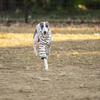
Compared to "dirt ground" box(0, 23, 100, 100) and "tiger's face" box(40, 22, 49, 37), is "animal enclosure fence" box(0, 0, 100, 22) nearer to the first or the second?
"dirt ground" box(0, 23, 100, 100)

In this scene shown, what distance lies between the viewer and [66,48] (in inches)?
285

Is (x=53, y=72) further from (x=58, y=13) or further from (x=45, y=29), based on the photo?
(x=58, y=13)

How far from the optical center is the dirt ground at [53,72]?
3590 millimetres

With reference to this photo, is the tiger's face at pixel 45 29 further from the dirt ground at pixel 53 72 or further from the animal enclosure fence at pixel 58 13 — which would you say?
the animal enclosure fence at pixel 58 13

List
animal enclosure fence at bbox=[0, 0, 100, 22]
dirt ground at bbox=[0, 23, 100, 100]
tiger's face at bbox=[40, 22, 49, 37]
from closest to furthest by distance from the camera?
dirt ground at bbox=[0, 23, 100, 100] → tiger's face at bbox=[40, 22, 49, 37] → animal enclosure fence at bbox=[0, 0, 100, 22]

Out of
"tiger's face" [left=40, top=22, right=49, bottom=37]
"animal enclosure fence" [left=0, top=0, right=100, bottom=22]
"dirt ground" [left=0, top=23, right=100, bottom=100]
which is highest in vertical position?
"tiger's face" [left=40, top=22, right=49, bottom=37]

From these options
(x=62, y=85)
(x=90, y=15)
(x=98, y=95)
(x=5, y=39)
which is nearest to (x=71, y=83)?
(x=62, y=85)

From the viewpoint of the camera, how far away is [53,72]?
15.8 feet

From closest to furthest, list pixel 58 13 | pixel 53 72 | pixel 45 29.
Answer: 1. pixel 45 29
2. pixel 53 72
3. pixel 58 13

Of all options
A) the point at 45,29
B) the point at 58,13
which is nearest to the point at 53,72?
the point at 45,29

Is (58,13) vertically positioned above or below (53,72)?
below

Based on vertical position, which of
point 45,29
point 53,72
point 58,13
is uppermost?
point 45,29

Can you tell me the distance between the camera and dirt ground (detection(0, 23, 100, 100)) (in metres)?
3.59

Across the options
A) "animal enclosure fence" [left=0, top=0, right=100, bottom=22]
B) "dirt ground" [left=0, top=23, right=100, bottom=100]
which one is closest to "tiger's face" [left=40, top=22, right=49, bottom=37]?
"dirt ground" [left=0, top=23, right=100, bottom=100]
